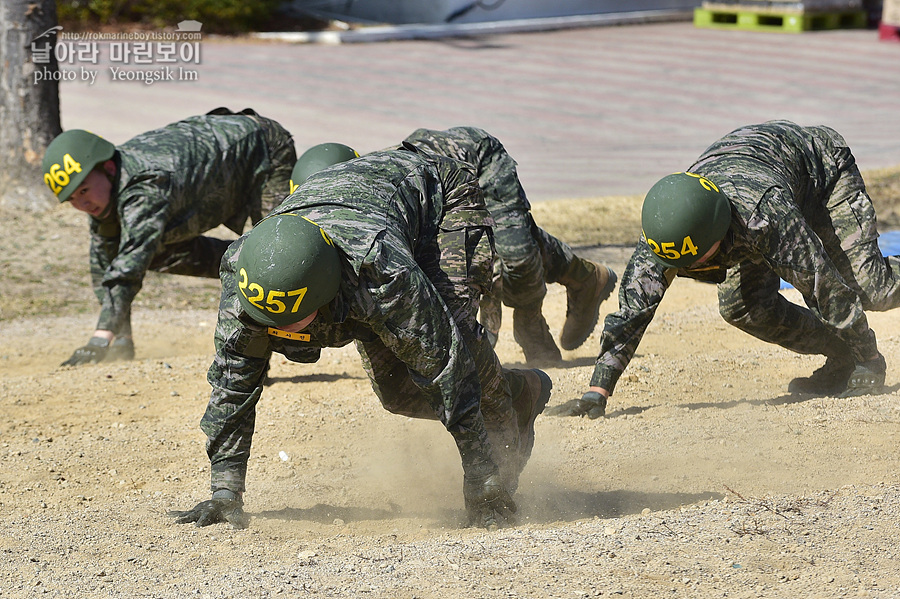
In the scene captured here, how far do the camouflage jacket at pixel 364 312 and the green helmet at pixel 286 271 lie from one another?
0.15 m

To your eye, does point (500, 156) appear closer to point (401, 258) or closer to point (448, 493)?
point (448, 493)

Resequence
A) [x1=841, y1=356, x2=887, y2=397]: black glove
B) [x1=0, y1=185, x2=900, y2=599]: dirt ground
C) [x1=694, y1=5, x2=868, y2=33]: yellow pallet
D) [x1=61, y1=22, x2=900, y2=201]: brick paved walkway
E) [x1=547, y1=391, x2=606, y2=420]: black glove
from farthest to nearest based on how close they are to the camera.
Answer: [x1=694, y1=5, x2=868, y2=33]: yellow pallet → [x1=61, y1=22, x2=900, y2=201]: brick paved walkway → [x1=841, y1=356, x2=887, y2=397]: black glove → [x1=547, y1=391, x2=606, y2=420]: black glove → [x1=0, y1=185, x2=900, y2=599]: dirt ground

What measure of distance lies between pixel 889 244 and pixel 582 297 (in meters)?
3.13

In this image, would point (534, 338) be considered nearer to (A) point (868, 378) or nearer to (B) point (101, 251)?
(A) point (868, 378)

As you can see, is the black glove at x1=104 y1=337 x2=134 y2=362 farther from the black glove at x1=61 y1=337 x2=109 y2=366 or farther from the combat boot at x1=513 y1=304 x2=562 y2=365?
the combat boot at x1=513 y1=304 x2=562 y2=365

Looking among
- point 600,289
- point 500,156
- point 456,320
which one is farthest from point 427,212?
point 600,289

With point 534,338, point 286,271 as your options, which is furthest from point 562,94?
point 286,271

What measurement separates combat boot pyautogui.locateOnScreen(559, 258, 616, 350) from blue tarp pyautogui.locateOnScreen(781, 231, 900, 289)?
167 centimetres

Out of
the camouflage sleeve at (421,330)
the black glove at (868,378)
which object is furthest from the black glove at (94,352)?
the black glove at (868,378)

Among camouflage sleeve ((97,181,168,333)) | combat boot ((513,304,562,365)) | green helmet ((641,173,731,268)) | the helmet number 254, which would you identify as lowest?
combat boot ((513,304,562,365))

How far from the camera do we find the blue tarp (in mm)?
8016

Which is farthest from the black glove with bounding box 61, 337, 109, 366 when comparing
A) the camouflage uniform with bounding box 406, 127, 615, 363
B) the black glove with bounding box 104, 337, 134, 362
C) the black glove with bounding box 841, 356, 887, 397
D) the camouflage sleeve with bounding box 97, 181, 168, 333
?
the black glove with bounding box 841, 356, 887, 397

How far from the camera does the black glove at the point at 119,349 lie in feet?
22.7
